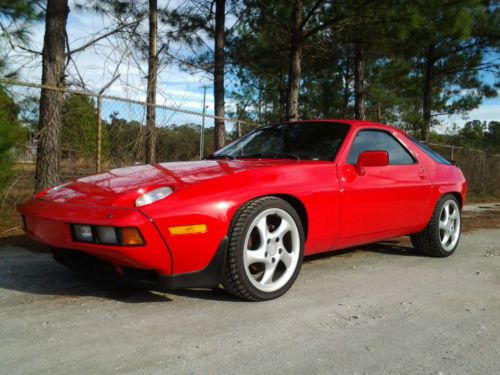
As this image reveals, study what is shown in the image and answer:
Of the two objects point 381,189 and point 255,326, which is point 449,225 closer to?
point 381,189

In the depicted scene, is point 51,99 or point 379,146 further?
Answer: point 51,99

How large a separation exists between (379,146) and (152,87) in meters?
4.68

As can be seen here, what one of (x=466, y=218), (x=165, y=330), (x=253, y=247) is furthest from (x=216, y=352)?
(x=466, y=218)

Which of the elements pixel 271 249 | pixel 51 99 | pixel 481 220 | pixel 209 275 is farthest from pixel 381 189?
pixel 481 220

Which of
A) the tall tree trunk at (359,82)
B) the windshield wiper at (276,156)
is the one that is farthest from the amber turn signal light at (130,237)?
the tall tree trunk at (359,82)

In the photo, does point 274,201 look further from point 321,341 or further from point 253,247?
point 321,341

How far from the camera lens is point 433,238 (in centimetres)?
464

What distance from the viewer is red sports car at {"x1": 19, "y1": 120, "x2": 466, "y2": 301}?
2.67m

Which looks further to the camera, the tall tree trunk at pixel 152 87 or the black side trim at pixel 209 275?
the tall tree trunk at pixel 152 87

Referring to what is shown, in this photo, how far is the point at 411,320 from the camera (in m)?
2.81

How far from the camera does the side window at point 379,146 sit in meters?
3.96

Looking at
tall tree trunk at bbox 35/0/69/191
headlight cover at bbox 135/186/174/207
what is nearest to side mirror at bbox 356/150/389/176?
headlight cover at bbox 135/186/174/207

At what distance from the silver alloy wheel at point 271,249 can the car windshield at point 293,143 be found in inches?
31.2

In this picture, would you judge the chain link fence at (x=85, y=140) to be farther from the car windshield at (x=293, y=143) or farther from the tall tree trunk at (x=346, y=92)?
the tall tree trunk at (x=346, y=92)
